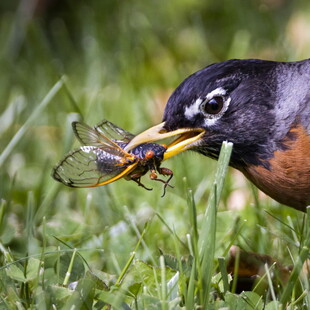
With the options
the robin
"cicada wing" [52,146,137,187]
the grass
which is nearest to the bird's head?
the robin

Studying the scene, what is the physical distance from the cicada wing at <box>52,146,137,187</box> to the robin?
94mm

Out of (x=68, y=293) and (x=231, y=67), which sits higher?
(x=231, y=67)

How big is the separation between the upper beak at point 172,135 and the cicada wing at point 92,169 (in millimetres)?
82

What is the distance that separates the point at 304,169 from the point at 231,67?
0.50 meters

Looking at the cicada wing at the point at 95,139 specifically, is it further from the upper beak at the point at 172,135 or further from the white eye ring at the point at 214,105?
the white eye ring at the point at 214,105

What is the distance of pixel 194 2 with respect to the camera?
588cm

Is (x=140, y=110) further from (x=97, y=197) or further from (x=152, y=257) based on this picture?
(x=152, y=257)

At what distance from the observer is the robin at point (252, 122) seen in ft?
8.81

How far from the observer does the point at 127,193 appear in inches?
147

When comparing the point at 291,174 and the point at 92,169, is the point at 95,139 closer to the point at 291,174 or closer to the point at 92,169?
the point at 92,169

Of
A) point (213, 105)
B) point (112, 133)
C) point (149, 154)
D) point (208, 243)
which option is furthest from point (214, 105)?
point (208, 243)

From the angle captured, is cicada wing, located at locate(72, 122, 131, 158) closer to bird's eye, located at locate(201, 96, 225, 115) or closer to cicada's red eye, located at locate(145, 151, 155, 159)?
cicada's red eye, located at locate(145, 151, 155, 159)

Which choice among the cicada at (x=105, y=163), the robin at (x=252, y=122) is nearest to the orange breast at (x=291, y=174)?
the robin at (x=252, y=122)

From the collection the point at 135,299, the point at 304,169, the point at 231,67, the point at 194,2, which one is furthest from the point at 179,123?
the point at 194,2
